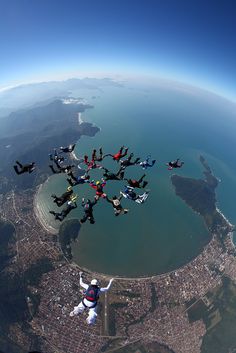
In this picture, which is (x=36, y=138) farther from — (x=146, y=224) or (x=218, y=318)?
(x=218, y=318)

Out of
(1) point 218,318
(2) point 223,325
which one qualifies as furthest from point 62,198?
(2) point 223,325

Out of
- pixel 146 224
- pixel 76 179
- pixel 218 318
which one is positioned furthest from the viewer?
pixel 146 224

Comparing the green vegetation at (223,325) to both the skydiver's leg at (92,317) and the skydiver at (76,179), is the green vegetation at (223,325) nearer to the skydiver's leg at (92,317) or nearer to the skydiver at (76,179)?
the skydiver's leg at (92,317)

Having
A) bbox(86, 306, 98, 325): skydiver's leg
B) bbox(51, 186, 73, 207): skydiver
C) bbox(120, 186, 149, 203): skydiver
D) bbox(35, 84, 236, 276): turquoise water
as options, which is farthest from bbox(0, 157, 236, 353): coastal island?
bbox(86, 306, 98, 325): skydiver's leg

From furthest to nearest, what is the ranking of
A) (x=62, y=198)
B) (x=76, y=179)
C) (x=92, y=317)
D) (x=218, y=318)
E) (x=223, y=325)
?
(x=218, y=318), (x=223, y=325), (x=76, y=179), (x=62, y=198), (x=92, y=317)

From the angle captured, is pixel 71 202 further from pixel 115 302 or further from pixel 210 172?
pixel 210 172

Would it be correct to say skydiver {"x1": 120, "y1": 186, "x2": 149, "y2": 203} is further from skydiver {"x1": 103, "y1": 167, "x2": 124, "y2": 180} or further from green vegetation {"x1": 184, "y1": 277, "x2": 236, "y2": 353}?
green vegetation {"x1": 184, "y1": 277, "x2": 236, "y2": 353}

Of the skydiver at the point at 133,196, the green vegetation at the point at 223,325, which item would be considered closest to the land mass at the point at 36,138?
the green vegetation at the point at 223,325

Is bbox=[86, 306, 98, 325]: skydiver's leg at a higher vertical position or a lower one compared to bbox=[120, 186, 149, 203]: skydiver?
lower

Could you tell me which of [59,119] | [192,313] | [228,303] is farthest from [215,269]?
[59,119]
